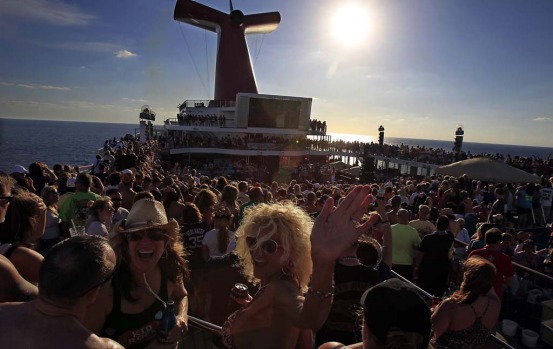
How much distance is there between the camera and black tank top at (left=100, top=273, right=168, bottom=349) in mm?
2242

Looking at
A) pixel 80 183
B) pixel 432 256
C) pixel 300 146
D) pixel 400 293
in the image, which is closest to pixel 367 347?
pixel 400 293

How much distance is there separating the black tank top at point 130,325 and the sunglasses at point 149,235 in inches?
13.0

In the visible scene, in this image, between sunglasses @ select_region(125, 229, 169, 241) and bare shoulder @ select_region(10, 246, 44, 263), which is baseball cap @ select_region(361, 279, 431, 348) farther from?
bare shoulder @ select_region(10, 246, 44, 263)

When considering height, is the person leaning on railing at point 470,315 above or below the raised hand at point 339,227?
below

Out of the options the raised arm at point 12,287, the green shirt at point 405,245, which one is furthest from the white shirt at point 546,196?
the raised arm at point 12,287

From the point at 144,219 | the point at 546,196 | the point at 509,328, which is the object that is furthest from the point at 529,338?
the point at 546,196

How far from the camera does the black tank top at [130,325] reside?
7.36 ft

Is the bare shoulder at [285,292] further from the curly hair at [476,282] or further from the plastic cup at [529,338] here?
the plastic cup at [529,338]

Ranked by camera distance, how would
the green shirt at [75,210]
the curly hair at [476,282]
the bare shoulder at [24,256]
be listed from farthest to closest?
the green shirt at [75,210]
the curly hair at [476,282]
the bare shoulder at [24,256]

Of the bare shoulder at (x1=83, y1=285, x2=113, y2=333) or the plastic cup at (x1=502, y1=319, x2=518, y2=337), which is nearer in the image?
the bare shoulder at (x1=83, y1=285, x2=113, y2=333)

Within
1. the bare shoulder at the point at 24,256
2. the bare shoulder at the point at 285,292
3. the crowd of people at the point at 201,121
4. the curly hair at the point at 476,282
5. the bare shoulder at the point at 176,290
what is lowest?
the bare shoulder at the point at 176,290

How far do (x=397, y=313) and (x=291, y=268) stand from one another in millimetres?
800

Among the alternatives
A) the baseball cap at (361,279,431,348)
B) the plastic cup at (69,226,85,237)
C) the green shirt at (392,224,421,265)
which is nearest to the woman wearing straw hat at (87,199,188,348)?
the baseball cap at (361,279,431,348)

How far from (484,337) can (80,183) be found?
565 centimetres
